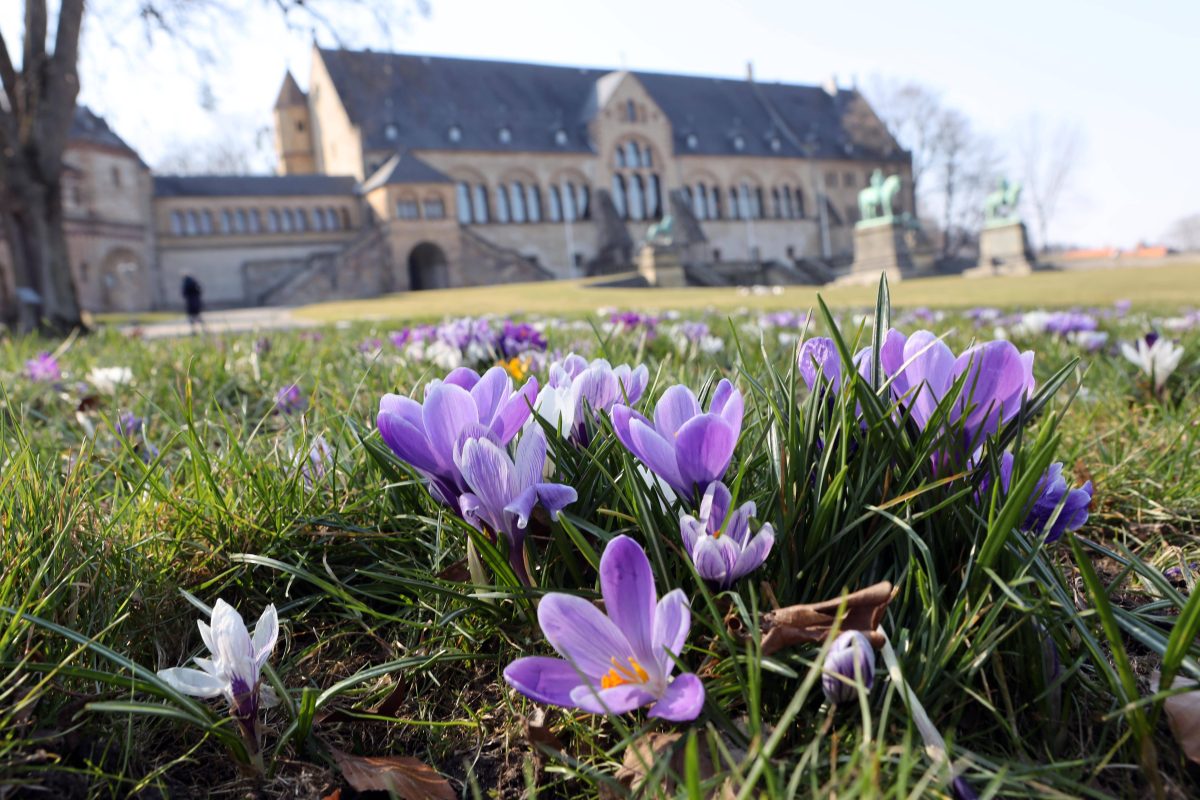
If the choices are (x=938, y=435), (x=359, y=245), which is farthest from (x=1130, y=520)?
(x=359, y=245)

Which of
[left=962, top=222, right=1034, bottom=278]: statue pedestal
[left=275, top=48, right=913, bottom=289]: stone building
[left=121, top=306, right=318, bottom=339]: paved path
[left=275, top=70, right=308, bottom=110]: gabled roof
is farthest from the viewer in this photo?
[left=275, top=70, right=308, bottom=110]: gabled roof

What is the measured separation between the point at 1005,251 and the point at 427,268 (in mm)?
27495

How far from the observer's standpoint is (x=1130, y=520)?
5.70 ft

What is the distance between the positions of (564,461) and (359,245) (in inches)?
1693

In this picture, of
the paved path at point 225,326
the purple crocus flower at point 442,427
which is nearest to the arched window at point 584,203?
the paved path at point 225,326

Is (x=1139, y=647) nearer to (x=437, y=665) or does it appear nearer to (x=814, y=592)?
(x=814, y=592)

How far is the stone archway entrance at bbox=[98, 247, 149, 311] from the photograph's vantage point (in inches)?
1613

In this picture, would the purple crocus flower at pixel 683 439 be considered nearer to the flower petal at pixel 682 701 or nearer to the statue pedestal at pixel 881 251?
the flower petal at pixel 682 701

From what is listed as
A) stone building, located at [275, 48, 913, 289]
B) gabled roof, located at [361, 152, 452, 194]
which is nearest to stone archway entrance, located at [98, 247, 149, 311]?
stone building, located at [275, 48, 913, 289]

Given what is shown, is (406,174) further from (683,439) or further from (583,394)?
(683,439)

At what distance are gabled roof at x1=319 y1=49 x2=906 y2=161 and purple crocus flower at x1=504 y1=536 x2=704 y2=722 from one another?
39.7 metres

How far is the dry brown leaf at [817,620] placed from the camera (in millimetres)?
875

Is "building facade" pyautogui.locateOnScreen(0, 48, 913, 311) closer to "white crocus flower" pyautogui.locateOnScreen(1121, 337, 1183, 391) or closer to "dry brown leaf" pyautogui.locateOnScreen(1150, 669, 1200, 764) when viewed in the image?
"white crocus flower" pyautogui.locateOnScreen(1121, 337, 1183, 391)

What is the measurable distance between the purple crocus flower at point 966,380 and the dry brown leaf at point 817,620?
9.8 inches
